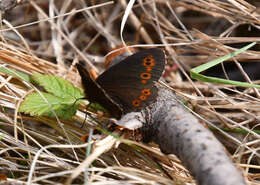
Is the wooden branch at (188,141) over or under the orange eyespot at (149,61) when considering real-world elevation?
under

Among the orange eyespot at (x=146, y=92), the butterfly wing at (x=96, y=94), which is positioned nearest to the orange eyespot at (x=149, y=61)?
the orange eyespot at (x=146, y=92)

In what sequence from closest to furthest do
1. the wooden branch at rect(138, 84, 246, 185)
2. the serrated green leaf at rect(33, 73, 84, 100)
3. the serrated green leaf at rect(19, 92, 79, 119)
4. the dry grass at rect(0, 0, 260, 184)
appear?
the wooden branch at rect(138, 84, 246, 185) → the dry grass at rect(0, 0, 260, 184) → the serrated green leaf at rect(19, 92, 79, 119) → the serrated green leaf at rect(33, 73, 84, 100)

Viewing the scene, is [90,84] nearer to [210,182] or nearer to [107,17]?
[210,182]

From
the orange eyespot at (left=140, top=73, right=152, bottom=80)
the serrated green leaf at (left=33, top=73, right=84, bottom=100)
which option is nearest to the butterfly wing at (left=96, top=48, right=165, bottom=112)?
the orange eyespot at (left=140, top=73, right=152, bottom=80)

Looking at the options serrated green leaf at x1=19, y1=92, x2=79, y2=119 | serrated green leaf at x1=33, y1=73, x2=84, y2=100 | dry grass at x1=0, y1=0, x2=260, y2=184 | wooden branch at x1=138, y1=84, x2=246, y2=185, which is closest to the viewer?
wooden branch at x1=138, y1=84, x2=246, y2=185

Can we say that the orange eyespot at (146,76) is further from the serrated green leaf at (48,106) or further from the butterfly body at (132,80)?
the serrated green leaf at (48,106)

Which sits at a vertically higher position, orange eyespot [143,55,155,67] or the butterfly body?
orange eyespot [143,55,155,67]

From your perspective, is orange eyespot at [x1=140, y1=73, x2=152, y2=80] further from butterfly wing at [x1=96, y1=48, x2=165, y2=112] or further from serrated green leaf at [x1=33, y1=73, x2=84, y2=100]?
serrated green leaf at [x1=33, y1=73, x2=84, y2=100]
